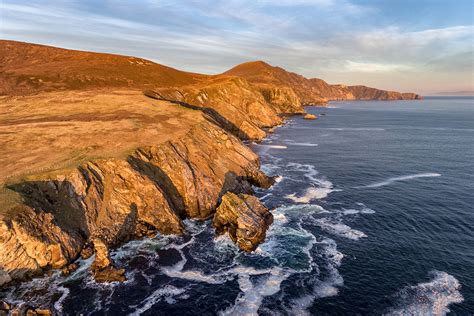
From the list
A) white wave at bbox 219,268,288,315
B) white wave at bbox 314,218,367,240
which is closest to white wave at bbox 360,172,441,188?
white wave at bbox 314,218,367,240

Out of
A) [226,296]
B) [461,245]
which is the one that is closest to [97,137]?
[226,296]

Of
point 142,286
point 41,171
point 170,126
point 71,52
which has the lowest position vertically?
point 142,286

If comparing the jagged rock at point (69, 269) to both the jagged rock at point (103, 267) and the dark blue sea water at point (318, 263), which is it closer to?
the dark blue sea water at point (318, 263)

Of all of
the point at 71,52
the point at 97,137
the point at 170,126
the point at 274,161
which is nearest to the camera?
the point at 97,137

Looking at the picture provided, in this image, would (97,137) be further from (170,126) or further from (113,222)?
(113,222)

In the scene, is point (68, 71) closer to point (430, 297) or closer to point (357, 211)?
point (357, 211)

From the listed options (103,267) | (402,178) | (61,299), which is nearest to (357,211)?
(402,178)

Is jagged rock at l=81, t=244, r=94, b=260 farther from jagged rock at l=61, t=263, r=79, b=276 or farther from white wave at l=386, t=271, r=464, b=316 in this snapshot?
white wave at l=386, t=271, r=464, b=316
